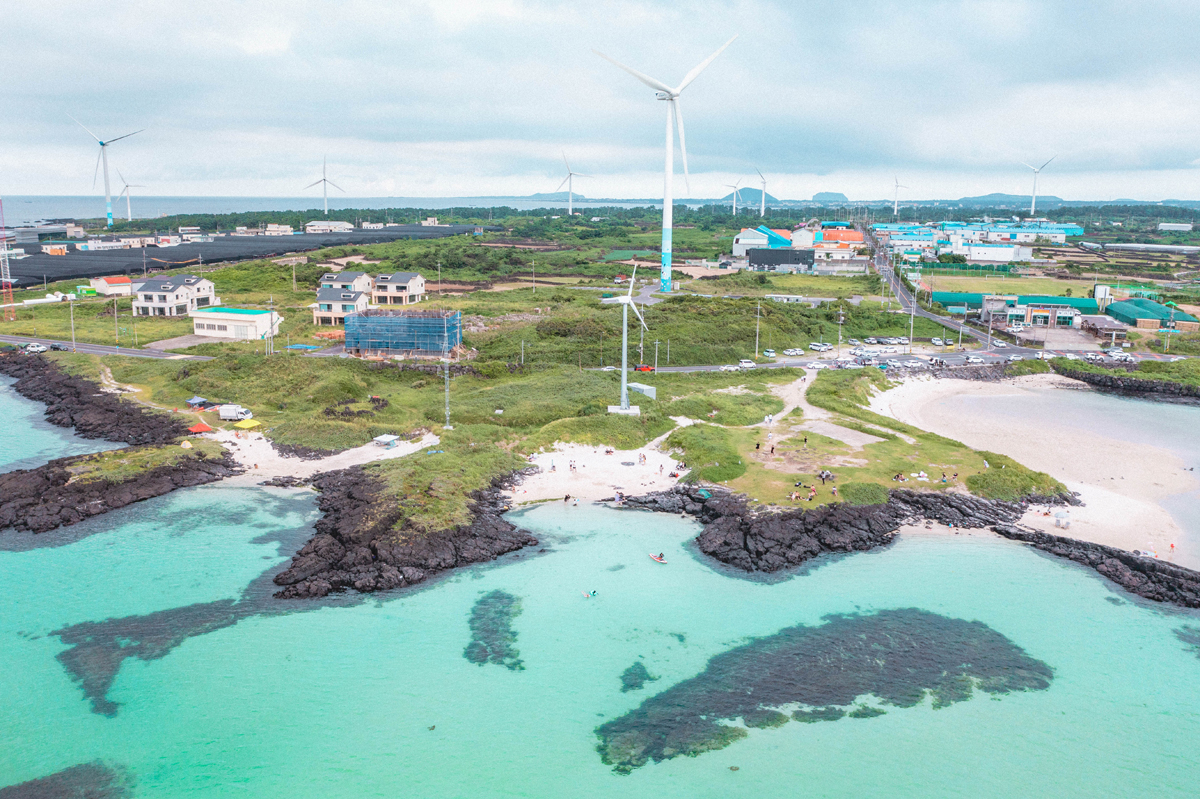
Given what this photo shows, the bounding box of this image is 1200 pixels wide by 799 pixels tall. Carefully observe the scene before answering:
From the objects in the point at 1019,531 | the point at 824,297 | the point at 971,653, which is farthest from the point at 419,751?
the point at 824,297

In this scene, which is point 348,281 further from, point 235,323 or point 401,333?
point 401,333

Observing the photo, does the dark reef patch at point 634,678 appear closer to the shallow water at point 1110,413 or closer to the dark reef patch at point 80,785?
the dark reef patch at point 80,785

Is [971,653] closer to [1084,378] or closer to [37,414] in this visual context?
[1084,378]

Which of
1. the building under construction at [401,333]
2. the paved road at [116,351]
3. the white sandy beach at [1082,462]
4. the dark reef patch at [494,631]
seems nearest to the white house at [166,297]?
the paved road at [116,351]

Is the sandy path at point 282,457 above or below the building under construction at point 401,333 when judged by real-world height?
below

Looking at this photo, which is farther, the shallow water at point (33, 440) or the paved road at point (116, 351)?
the paved road at point (116, 351)

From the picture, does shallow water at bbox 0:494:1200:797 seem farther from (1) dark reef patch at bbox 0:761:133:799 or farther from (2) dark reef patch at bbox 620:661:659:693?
(1) dark reef patch at bbox 0:761:133:799
